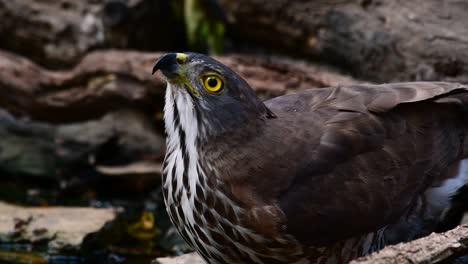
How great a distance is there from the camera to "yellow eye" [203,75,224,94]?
462cm

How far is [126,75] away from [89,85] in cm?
42

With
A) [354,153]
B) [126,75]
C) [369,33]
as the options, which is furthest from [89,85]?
[354,153]

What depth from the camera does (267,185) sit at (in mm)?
4602

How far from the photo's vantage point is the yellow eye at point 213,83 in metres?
4.62

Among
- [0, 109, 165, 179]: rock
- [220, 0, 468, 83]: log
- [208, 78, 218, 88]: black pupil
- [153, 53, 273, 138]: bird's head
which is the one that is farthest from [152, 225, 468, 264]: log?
[0, 109, 165, 179]: rock

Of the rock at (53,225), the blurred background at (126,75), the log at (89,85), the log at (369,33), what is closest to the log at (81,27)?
the blurred background at (126,75)

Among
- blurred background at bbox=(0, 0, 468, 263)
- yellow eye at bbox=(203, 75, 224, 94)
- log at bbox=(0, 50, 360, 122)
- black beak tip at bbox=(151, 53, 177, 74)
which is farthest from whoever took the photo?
log at bbox=(0, 50, 360, 122)

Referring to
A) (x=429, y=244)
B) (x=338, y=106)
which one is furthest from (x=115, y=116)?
(x=429, y=244)

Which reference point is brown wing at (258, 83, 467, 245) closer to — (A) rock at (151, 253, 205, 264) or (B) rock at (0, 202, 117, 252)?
(A) rock at (151, 253, 205, 264)

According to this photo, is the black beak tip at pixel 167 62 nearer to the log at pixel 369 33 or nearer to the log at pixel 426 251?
the log at pixel 426 251

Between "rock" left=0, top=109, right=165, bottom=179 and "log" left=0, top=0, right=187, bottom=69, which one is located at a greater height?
"log" left=0, top=0, right=187, bottom=69

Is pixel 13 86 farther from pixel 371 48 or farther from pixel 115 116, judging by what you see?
pixel 371 48

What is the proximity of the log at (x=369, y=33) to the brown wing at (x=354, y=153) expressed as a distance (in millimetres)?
1301

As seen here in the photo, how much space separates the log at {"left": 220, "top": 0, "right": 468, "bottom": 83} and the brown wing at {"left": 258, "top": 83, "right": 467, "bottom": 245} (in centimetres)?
130
